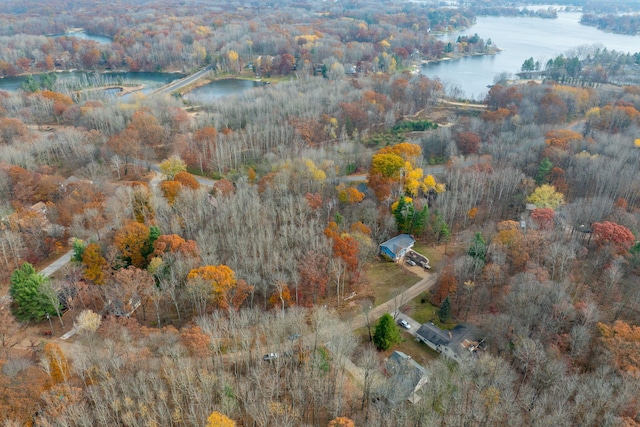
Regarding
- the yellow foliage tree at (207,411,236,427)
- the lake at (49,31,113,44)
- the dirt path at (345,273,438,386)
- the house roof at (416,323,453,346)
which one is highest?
the lake at (49,31,113,44)

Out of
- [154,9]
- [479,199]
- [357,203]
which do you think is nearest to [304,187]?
[357,203]

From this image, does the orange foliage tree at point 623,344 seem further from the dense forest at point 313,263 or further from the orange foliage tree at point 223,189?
the orange foliage tree at point 223,189

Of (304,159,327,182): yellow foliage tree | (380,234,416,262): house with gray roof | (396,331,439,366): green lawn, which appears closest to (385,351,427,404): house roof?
(396,331,439,366): green lawn

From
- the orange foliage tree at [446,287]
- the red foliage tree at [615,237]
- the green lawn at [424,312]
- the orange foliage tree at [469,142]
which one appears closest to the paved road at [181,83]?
the orange foliage tree at [469,142]

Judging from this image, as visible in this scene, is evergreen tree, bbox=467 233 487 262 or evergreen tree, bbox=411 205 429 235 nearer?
evergreen tree, bbox=467 233 487 262

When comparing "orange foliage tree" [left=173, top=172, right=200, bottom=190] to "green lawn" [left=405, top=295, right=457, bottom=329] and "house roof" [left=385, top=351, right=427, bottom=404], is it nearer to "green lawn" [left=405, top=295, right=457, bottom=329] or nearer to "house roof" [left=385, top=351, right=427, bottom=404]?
"green lawn" [left=405, top=295, right=457, bottom=329]

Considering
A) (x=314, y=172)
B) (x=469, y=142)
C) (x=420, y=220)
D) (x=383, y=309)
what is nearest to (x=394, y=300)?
(x=383, y=309)

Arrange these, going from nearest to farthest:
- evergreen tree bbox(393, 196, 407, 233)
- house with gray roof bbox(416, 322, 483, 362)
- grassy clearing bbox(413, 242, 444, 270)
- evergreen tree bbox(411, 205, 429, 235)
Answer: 1. house with gray roof bbox(416, 322, 483, 362)
2. grassy clearing bbox(413, 242, 444, 270)
3. evergreen tree bbox(411, 205, 429, 235)
4. evergreen tree bbox(393, 196, 407, 233)

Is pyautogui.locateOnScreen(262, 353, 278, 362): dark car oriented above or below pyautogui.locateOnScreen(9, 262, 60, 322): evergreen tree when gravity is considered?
below

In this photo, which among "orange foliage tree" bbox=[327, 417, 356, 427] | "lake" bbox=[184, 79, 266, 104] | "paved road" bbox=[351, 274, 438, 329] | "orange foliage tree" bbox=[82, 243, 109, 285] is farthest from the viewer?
"lake" bbox=[184, 79, 266, 104]
